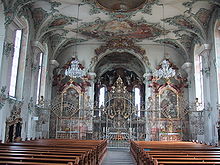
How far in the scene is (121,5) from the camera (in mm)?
14992

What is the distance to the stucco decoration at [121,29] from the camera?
1811cm

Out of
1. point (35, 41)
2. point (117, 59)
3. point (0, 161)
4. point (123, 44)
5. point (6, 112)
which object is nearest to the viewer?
point (0, 161)

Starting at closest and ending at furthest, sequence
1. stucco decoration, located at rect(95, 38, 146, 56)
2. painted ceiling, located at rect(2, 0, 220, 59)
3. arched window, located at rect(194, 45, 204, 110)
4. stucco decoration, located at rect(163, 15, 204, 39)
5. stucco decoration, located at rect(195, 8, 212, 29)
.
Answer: painted ceiling, located at rect(2, 0, 220, 59) < stucco decoration, located at rect(195, 8, 212, 29) < stucco decoration, located at rect(163, 15, 204, 39) < arched window, located at rect(194, 45, 204, 110) < stucco decoration, located at rect(95, 38, 146, 56)

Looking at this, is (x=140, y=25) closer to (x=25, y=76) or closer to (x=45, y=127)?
(x=25, y=76)

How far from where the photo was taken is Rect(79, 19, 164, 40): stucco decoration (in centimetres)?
1811

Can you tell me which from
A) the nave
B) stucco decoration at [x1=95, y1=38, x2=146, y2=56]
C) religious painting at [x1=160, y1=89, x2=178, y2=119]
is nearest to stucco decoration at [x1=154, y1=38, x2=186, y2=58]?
stucco decoration at [x1=95, y1=38, x2=146, y2=56]

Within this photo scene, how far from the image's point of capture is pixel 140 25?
60.3 feet

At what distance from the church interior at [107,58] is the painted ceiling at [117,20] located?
58mm

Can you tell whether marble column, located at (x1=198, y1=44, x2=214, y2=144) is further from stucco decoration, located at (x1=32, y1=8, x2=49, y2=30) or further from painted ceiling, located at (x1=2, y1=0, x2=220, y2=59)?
stucco decoration, located at (x1=32, y1=8, x2=49, y2=30)

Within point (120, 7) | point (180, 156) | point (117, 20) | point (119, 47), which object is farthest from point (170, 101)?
point (180, 156)

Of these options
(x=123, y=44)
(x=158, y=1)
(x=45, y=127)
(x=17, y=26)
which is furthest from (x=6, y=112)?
(x=123, y=44)

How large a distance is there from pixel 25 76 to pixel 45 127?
17.9 ft

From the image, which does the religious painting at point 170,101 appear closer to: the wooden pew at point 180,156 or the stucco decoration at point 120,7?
the stucco decoration at point 120,7

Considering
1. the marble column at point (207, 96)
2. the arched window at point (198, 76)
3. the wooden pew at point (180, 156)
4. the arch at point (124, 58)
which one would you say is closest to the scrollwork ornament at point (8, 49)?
the wooden pew at point (180, 156)
